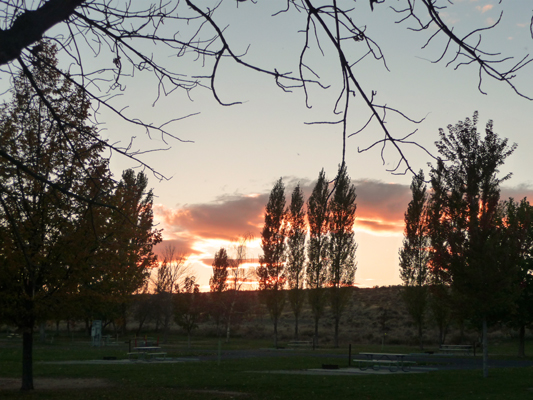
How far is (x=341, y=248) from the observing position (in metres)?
50.0

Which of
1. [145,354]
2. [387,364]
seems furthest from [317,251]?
[387,364]

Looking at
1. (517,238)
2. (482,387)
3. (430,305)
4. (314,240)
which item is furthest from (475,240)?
(314,240)

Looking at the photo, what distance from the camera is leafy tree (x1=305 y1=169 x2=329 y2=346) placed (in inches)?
1946

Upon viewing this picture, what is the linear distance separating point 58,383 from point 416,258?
3795cm

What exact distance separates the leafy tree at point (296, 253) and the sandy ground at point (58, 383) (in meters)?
34.5

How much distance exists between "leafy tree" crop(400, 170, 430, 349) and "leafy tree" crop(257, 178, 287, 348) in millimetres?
10870

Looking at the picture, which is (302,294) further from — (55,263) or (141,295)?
(55,263)

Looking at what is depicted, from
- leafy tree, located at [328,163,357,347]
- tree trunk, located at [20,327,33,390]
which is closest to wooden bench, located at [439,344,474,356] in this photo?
leafy tree, located at [328,163,357,347]

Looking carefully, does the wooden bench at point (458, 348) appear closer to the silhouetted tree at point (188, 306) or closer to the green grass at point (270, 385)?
the green grass at point (270, 385)

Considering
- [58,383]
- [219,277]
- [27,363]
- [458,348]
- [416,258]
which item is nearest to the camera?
[27,363]

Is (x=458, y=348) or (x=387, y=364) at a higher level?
(x=387, y=364)

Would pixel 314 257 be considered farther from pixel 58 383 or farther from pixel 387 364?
pixel 58 383

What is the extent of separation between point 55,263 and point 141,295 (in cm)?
4304

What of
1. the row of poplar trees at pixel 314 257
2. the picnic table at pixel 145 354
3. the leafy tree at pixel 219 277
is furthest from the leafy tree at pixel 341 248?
the picnic table at pixel 145 354
